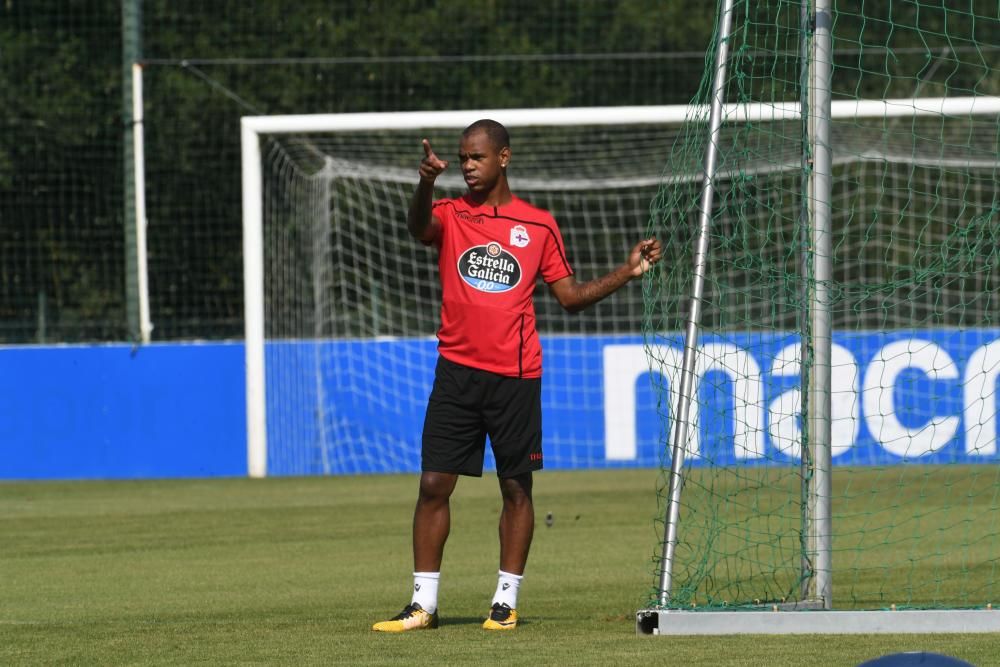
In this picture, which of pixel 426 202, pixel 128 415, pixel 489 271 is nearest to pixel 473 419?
pixel 489 271

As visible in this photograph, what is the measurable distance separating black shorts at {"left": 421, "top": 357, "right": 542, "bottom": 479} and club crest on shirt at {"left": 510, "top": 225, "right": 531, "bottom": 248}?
513 millimetres

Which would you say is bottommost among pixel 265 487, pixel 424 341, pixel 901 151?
pixel 265 487

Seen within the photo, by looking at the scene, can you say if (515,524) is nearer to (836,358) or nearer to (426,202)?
(426,202)

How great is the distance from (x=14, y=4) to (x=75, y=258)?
408 centimetres

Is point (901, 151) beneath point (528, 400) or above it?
above

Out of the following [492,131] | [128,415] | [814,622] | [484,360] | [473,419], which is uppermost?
[492,131]

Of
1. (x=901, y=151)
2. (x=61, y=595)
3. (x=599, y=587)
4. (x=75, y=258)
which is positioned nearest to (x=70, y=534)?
(x=61, y=595)

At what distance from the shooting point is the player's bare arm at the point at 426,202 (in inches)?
235

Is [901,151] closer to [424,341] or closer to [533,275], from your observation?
[424,341]

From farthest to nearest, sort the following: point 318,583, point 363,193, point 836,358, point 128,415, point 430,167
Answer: point 363,193 → point 128,415 → point 836,358 → point 318,583 → point 430,167

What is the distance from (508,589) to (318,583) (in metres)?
2.06

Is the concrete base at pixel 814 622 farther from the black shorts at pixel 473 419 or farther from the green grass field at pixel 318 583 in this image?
the black shorts at pixel 473 419

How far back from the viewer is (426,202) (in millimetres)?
6199

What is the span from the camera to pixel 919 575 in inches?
325
